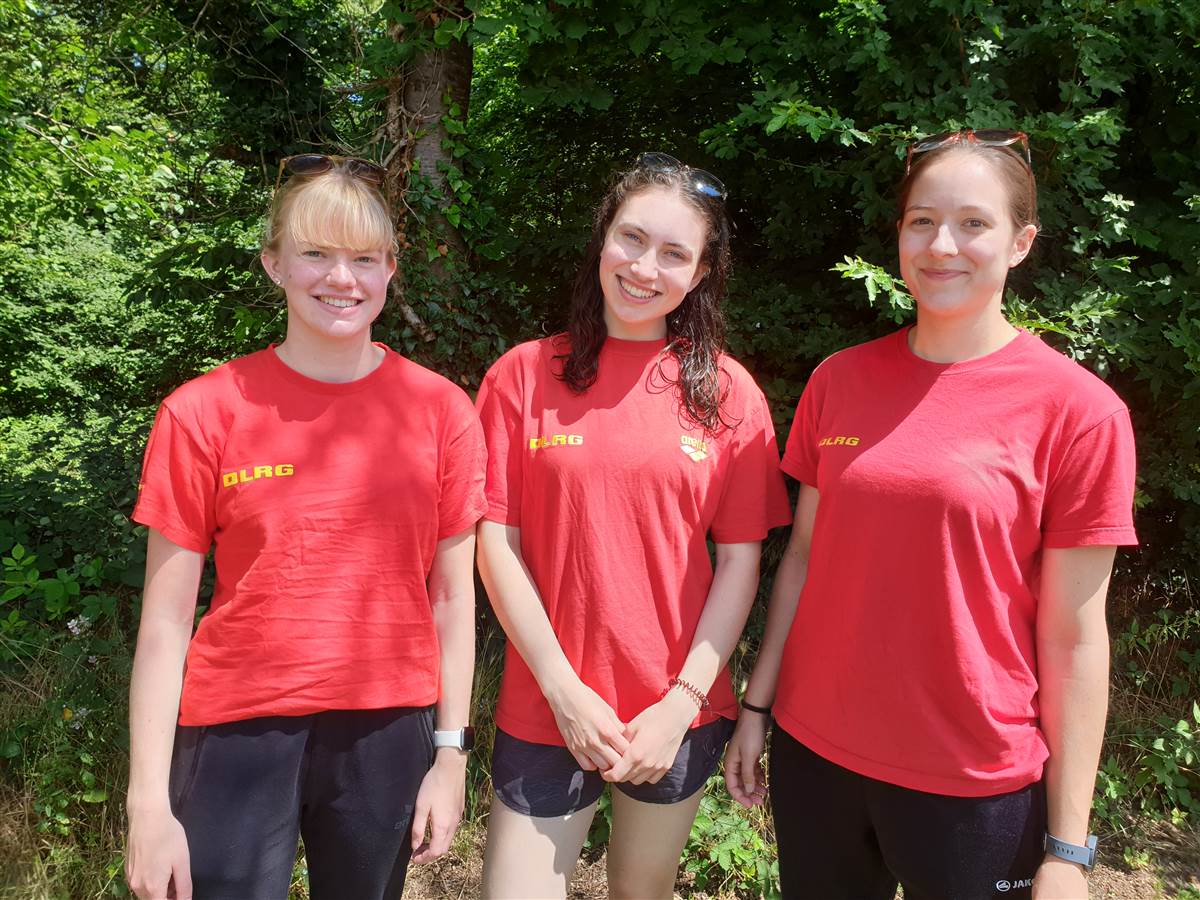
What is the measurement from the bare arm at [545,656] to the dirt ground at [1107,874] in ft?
5.27

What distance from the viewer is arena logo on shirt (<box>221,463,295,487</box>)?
180cm

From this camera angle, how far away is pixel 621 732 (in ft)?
6.66

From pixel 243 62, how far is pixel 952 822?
22.1ft

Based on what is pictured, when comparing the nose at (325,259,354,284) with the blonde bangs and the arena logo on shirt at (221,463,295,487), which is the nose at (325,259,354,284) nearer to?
the blonde bangs

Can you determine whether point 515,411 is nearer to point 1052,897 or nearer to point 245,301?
point 1052,897

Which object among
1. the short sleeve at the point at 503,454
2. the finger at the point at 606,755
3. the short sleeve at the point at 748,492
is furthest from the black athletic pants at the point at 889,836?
the short sleeve at the point at 503,454

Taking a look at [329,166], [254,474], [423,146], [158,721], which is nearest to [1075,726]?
[254,474]

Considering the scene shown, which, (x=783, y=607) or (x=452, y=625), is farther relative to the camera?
(x=783, y=607)

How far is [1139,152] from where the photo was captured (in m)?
4.03

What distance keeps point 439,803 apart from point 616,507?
783 millimetres

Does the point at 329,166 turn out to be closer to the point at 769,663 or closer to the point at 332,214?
the point at 332,214

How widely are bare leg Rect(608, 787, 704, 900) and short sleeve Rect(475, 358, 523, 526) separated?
0.76m

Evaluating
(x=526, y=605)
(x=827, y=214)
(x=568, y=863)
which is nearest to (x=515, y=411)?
(x=526, y=605)

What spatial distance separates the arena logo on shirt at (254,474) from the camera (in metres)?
1.80
